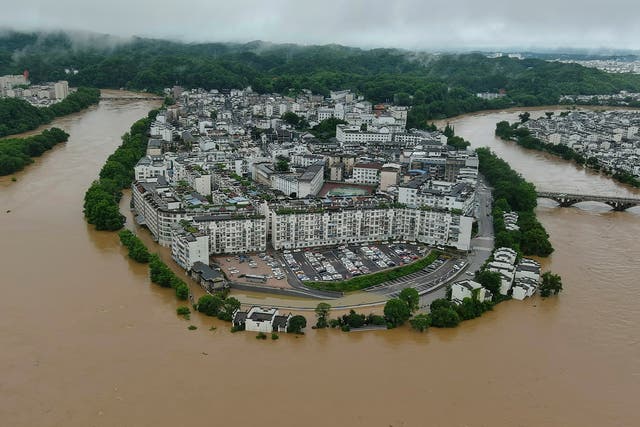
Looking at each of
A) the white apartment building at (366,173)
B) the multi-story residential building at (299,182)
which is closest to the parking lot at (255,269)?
the multi-story residential building at (299,182)

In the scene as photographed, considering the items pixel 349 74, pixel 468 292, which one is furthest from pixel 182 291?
pixel 349 74

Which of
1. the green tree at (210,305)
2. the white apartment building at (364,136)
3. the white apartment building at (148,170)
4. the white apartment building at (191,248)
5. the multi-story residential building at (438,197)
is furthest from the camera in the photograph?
the white apartment building at (364,136)

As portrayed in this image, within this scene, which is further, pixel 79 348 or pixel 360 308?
pixel 360 308

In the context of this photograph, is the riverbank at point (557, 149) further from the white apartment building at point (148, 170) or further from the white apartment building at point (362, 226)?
the white apartment building at point (148, 170)

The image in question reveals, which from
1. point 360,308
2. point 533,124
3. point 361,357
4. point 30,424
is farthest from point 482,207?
point 533,124

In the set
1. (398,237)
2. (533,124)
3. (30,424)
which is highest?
(533,124)

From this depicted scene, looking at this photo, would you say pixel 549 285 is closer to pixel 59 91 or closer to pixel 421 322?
pixel 421 322

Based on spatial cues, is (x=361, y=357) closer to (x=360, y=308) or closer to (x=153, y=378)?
(x=360, y=308)

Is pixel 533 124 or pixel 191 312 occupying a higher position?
A: pixel 533 124
